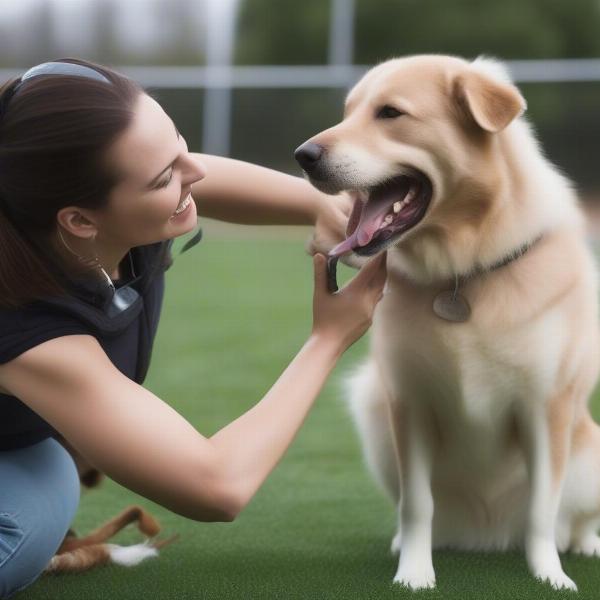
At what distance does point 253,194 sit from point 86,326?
67 centimetres

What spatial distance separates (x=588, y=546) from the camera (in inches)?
110

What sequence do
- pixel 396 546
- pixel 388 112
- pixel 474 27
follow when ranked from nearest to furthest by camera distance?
pixel 388 112, pixel 396 546, pixel 474 27

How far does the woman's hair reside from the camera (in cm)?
192

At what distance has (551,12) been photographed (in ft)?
59.7

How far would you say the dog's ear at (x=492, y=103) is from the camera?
2264 millimetres

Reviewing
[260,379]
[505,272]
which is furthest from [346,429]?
[505,272]

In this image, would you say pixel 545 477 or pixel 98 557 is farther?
pixel 98 557

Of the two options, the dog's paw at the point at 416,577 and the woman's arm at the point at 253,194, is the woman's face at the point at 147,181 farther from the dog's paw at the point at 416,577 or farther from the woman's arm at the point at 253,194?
the dog's paw at the point at 416,577

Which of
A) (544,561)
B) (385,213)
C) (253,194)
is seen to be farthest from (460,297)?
(544,561)

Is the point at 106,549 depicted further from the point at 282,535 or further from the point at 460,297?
the point at 460,297

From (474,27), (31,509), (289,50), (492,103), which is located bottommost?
(289,50)

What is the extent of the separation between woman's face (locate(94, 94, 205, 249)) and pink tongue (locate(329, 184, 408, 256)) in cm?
36

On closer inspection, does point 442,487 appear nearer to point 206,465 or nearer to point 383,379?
point 383,379

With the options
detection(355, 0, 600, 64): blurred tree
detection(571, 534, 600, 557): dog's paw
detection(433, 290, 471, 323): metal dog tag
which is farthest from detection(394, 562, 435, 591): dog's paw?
detection(355, 0, 600, 64): blurred tree
